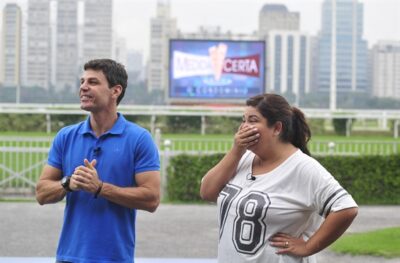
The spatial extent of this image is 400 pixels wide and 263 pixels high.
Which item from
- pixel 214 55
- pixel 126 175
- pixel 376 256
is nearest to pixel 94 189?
pixel 126 175

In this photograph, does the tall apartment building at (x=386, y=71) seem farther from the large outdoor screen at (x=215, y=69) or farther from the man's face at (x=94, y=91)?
the man's face at (x=94, y=91)

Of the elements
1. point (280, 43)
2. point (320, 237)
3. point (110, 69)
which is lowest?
point (320, 237)

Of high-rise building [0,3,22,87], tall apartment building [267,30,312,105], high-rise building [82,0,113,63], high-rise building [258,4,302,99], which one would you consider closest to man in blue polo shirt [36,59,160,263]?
high-rise building [258,4,302,99]

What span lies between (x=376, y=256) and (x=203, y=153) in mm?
6485

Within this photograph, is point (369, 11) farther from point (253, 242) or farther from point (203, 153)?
point (253, 242)

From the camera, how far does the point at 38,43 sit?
130ft

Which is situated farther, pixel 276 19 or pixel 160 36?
pixel 160 36

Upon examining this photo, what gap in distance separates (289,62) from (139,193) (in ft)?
125

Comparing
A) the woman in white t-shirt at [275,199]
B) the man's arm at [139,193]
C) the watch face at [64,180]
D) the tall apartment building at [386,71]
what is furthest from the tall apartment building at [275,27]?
the woman in white t-shirt at [275,199]

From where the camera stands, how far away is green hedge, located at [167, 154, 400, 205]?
1509 centimetres

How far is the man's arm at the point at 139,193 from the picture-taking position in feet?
13.6

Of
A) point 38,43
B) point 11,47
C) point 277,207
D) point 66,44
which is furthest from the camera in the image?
point 66,44

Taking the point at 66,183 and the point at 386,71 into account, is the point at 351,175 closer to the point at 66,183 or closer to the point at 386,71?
the point at 66,183

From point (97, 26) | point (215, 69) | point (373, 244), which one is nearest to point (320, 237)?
point (373, 244)
